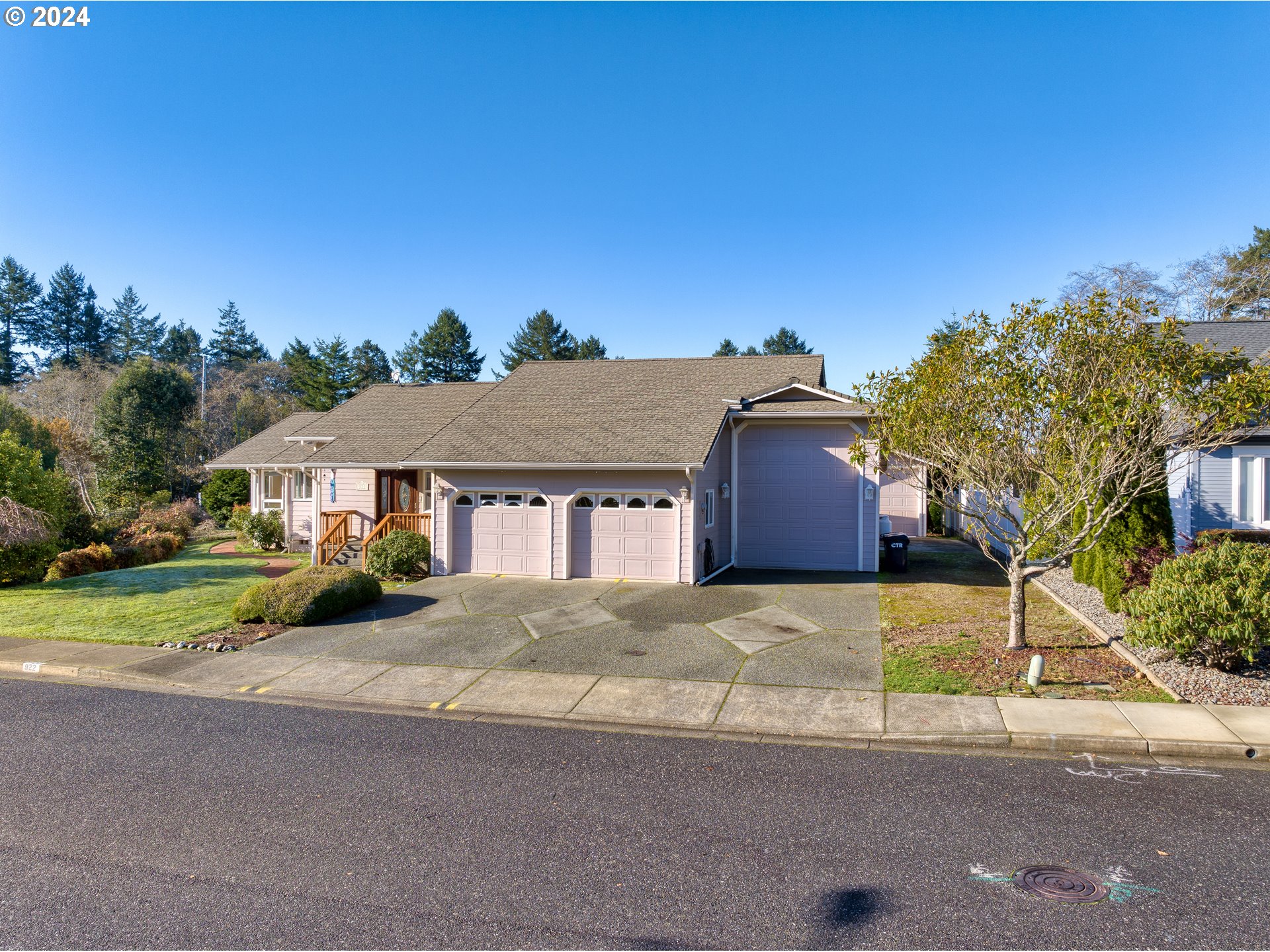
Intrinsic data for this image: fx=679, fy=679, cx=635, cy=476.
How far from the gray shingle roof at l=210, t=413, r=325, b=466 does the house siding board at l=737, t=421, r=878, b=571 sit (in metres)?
16.1

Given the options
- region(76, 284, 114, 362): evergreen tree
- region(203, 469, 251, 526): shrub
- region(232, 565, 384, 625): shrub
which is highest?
region(76, 284, 114, 362): evergreen tree

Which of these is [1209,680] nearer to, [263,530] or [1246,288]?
[263,530]

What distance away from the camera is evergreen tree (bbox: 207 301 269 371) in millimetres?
64438

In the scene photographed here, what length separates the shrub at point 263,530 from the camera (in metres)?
22.5

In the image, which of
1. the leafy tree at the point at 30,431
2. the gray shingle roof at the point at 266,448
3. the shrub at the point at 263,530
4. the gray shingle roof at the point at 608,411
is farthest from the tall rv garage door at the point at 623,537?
the leafy tree at the point at 30,431

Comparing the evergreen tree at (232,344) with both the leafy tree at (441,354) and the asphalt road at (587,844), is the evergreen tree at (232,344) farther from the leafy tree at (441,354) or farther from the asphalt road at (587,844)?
the asphalt road at (587,844)

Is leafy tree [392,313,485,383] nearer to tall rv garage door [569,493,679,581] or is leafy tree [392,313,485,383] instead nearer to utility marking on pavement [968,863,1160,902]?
tall rv garage door [569,493,679,581]

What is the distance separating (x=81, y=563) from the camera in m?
18.3

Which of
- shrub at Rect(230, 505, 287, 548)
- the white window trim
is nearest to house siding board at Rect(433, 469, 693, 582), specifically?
Result: shrub at Rect(230, 505, 287, 548)

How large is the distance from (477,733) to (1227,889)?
6.33 m

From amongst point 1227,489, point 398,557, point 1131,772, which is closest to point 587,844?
point 1131,772

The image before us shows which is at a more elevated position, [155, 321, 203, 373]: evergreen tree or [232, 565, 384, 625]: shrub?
[155, 321, 203, 373]: evergreen tree

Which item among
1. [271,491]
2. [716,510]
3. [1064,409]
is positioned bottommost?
[716,510]

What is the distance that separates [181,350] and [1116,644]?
72004 mm
